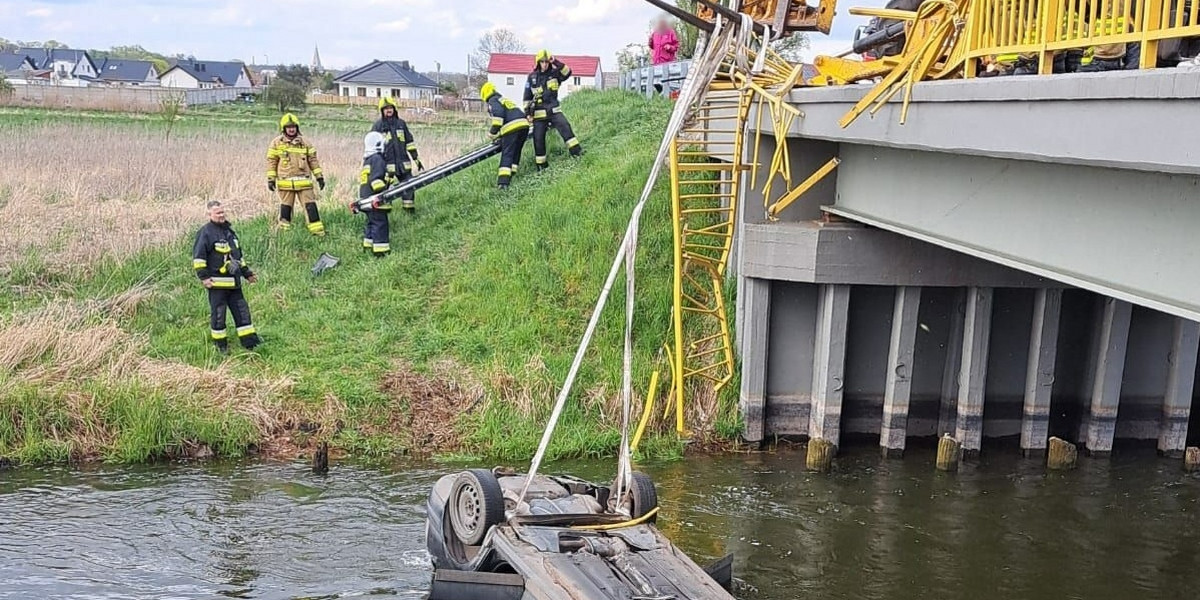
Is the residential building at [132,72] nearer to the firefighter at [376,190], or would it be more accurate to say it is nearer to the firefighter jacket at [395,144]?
the firefighter jacket at [395,144]

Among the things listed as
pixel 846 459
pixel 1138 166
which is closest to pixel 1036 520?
pixel 846 459

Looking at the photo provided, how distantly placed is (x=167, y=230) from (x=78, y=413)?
5.73 meters

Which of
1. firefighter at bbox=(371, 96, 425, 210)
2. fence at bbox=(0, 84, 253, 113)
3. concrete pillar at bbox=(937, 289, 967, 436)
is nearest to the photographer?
concrete pillar at bbox=(937, 289, 967, 436)

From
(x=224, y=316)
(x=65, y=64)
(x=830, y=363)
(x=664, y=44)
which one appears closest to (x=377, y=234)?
(x=224, y=316)

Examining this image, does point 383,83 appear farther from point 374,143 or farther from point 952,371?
point 952,371

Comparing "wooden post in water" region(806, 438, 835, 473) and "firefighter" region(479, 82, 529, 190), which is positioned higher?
"firefighter" region(479, 82, 529, 190)

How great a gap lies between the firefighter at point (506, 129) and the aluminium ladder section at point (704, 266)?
410 centimetres

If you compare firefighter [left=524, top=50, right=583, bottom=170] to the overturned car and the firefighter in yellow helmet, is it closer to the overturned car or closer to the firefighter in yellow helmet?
the firefighter in yellow helmet

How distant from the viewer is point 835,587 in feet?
29.1

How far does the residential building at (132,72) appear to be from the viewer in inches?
3351

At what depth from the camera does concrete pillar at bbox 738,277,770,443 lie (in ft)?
40.5

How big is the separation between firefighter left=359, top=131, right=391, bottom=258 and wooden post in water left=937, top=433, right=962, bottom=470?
8.33 meters

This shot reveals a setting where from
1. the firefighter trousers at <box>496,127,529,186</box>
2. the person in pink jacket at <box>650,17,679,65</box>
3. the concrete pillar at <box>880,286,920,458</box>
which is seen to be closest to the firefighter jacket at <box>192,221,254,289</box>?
the firefighter trousers at <box>496,127,529,186</box>

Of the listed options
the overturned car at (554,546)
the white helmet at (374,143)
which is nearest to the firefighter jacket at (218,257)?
the white helmet at (374,143)
